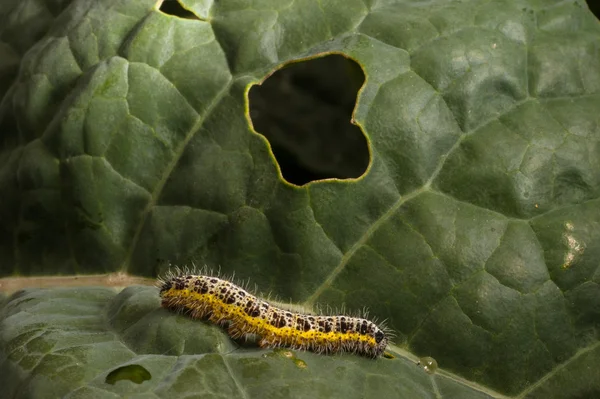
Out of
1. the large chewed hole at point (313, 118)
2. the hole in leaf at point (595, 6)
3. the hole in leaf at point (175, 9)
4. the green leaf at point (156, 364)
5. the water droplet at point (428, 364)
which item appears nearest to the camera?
the green leaf at point (156, 364)

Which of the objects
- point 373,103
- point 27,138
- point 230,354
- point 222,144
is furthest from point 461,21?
point 27,138

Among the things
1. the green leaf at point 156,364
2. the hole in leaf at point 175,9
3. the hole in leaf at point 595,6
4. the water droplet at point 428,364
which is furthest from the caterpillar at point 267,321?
the hole in leaf at point 595,6

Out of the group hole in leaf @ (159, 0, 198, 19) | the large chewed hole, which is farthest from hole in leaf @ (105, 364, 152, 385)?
hole in leaf @ (159, 0, 198, 19)

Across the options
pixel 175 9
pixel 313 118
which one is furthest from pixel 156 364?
pixel 175 9

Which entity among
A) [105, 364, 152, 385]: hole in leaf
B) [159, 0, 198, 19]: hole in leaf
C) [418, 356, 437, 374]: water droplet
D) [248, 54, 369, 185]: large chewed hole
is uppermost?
[159, 0, 198, 19]: hole in leaf

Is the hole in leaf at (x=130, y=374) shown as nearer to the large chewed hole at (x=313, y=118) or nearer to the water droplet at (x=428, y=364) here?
the large chewed hole at (x=313, y=118)

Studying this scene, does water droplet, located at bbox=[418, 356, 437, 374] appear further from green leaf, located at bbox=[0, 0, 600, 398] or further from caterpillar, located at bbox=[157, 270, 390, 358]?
caterpillar, located at bbox=[157, 270, 390, 358]

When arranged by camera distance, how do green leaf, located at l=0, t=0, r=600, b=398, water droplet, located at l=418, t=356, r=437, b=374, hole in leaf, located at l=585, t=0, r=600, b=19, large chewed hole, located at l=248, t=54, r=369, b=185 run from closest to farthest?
green leaf, located at l=0, t=0, r=600, b=398
water droplet, located at l=418, t=356, r=437, b=374
large chewed hole, located at l=248, t=54, r=369, b=185
hole in leaf, located at l=585, t=0, r=600, b=19
